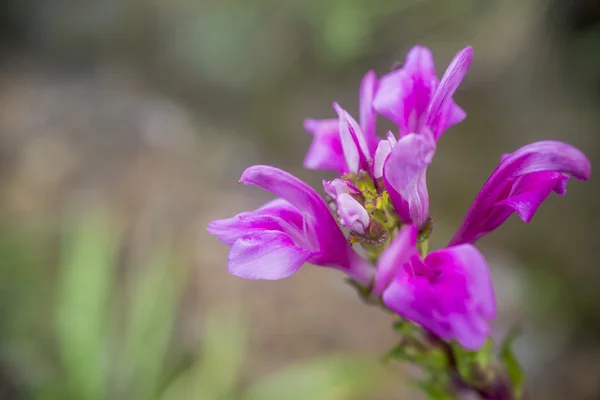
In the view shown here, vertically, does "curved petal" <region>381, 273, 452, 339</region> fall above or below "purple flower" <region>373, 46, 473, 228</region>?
below

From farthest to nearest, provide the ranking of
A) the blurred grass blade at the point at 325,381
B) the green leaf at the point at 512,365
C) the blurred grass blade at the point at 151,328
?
the blurred grass blade at the point at 151,328, the blurred grass blade at the point at 325,381, the green leaf at the point at 512,365

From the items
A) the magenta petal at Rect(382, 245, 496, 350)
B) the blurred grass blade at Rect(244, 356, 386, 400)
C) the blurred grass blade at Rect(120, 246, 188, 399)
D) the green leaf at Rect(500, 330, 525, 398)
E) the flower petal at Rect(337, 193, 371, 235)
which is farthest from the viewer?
the blurred grass blade at Rect(120, 246, 188, 399)

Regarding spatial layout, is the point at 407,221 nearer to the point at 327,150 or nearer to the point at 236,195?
the point at 327,150

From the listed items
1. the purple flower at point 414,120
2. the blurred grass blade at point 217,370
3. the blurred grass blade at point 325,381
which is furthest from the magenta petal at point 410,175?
the blurred grass blade at point 217,370

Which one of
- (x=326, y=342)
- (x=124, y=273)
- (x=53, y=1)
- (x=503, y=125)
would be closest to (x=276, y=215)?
(x=326, y=342)

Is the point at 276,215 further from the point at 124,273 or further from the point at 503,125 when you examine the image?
the point at 503,125

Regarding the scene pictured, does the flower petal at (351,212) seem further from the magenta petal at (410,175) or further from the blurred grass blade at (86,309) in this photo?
the blurred grass blade at (86,309)

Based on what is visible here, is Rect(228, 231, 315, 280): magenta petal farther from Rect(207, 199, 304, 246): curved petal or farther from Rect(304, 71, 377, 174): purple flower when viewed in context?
Rect(304, 71, 377, 174): purple flower

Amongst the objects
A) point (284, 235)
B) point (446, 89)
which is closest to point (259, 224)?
point (284, 235)

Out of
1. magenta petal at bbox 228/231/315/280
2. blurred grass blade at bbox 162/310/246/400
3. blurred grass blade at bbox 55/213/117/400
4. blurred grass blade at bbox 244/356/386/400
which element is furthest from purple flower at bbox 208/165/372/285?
blurred grass blade at bbox 55/213/117/400
